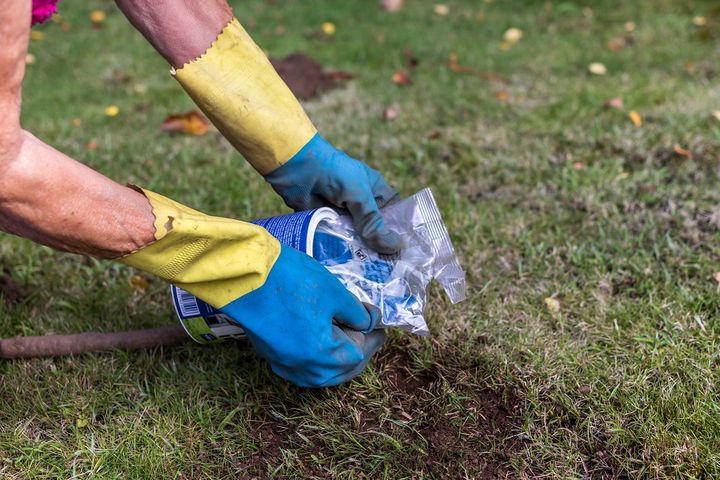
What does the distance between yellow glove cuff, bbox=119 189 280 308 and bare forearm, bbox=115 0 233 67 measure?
0.47m

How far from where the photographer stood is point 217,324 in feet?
5.21

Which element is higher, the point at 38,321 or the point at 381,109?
the point at 38,321

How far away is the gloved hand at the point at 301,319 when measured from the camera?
55.5 inches

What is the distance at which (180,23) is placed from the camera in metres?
1.65

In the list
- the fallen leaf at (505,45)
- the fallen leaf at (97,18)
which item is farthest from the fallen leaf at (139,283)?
the fallen leaf at (97,18)

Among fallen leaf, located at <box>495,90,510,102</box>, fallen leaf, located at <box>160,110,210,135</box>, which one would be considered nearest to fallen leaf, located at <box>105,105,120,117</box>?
fallen leaf, located at <box>160,110,210,135</box>

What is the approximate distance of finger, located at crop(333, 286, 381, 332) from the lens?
1.51m

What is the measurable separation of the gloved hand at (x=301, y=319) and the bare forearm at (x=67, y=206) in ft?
0.87

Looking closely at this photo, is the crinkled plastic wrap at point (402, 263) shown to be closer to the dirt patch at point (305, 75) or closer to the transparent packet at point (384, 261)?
the transparent packet at point (384, 261)

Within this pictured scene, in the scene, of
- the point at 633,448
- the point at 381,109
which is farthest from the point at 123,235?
the point at 381,109

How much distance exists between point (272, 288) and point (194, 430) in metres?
0.47

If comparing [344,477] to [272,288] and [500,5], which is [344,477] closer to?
[272,288]

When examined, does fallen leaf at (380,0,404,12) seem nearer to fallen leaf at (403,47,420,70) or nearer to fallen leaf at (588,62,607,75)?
fallen leaf at (403,47,420,70)

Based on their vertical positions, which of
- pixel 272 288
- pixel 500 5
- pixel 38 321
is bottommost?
pixel 500 5
